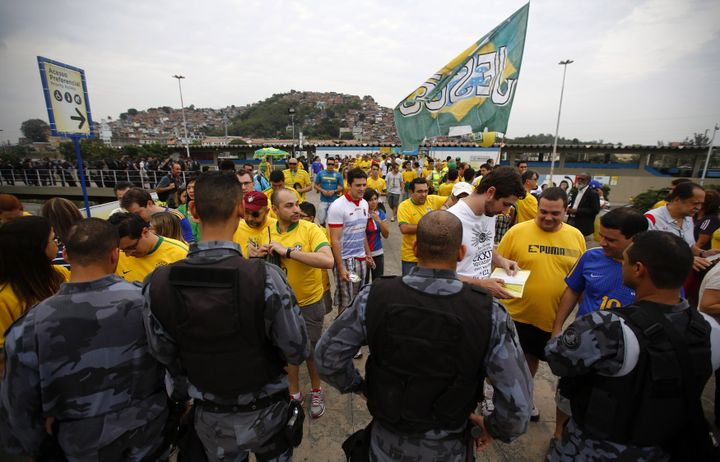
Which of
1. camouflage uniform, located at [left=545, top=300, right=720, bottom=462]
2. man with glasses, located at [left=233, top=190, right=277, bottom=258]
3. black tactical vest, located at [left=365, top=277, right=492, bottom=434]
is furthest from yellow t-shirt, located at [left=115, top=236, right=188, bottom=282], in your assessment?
camouflage uniform, located at [left=545, top=300, right=720, bottom=462]

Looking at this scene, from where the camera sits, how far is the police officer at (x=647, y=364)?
140cm

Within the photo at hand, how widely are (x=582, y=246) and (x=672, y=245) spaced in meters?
1.39

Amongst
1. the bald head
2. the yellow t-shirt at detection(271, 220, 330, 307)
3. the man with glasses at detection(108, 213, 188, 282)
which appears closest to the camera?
the bald head

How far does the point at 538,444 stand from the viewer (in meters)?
2.69

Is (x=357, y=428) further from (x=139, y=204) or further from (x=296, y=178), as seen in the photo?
(x=296, y=178)

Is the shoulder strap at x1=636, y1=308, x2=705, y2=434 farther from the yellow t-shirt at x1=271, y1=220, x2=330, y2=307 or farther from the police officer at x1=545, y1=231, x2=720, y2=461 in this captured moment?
the yellow t-shirt at x1=271, y1=220, x2=330, y2=307

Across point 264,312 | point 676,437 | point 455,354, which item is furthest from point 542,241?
point 264,312

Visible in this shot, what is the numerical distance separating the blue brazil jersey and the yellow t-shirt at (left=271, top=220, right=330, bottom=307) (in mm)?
2050

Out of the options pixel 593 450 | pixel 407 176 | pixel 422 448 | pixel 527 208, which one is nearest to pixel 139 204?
pixel 422 448

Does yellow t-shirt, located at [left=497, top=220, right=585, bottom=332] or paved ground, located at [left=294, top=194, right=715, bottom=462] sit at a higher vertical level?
yellow t-shirt, located at [left=497, top=220, right=585, bottom=332]

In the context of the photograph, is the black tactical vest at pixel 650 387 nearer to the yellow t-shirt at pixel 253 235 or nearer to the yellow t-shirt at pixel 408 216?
the yellow t-shirt at pixel 253 235

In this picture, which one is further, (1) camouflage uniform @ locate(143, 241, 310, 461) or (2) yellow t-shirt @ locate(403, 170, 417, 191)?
(2) yellow t-shirt @ locate(403, 170, 417, 191)

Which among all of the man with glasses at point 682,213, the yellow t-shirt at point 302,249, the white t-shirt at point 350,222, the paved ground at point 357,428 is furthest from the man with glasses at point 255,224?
the man with glasses at point 682,213

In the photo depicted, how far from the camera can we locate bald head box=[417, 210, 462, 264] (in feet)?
4.83
